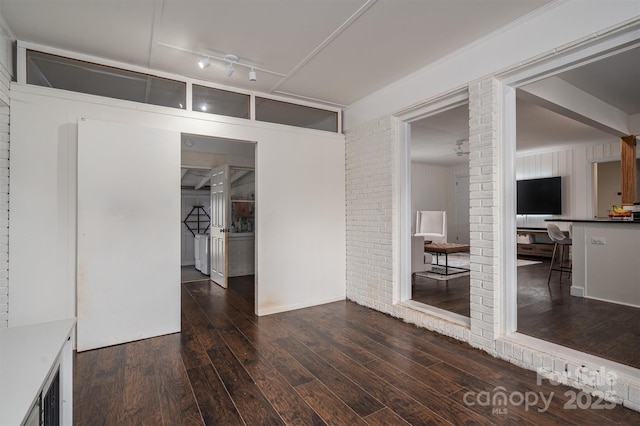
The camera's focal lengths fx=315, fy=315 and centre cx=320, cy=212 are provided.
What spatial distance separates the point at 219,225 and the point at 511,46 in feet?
15.0

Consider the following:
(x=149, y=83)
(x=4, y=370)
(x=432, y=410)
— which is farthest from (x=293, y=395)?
(x=149, y=83)

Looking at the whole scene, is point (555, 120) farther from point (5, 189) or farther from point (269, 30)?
point (5, 189)

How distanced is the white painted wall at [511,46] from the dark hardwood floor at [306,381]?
2415 mm

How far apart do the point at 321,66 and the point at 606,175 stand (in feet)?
28.2

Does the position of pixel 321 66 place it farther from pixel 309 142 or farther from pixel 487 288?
pixel 487 288

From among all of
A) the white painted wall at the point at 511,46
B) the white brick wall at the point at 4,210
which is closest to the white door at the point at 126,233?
the white brick wall at the point at 4,210

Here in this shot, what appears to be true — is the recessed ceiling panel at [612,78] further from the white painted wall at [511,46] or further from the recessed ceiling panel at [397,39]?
the recessed ceiling panel at [397,39]

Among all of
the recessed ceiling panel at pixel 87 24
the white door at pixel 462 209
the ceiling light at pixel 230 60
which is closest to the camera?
the recessed ceiling panel at pixel 87 24

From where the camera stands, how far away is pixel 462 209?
31.1 feet

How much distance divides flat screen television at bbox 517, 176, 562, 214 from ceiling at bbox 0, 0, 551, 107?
230 inches

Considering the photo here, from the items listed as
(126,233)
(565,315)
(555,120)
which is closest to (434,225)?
(555,120)

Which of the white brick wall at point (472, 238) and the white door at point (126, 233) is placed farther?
the white door at point (126, 233)

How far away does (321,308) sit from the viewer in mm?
4008

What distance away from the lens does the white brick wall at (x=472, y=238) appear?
7.74 feet
